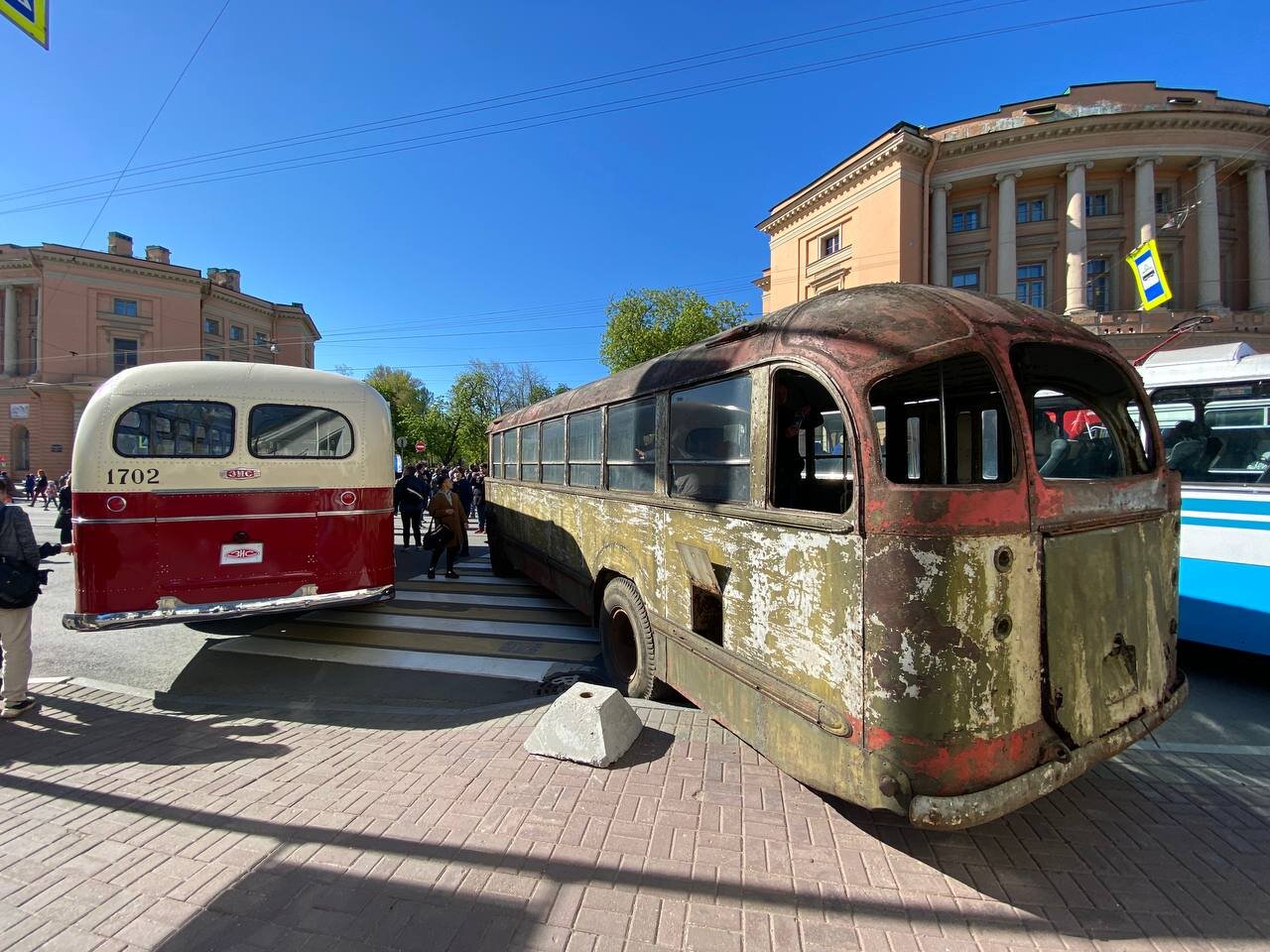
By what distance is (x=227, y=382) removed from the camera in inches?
215

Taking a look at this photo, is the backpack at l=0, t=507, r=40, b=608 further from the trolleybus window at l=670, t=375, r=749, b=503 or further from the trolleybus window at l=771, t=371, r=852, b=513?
the trolleybus window at l=771, t=371, r=852, b=513

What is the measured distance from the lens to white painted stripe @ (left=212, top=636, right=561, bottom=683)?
5480 mm

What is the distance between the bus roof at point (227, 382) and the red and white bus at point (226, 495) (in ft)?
0.04

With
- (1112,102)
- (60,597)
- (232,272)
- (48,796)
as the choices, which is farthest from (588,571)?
(232,272)

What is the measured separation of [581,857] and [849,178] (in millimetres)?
36234

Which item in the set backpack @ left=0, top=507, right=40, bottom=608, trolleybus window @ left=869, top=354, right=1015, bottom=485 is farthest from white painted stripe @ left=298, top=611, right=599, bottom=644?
trolleybus window @ left=869, top=354, right=1015, bottom=485

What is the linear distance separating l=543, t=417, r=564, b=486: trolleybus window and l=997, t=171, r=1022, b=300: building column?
3079 centimetres

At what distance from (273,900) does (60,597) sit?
8.81 metres

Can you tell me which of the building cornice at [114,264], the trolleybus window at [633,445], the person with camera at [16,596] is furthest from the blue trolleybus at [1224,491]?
the building cornice at [114,264]

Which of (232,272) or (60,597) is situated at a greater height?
(232,272)

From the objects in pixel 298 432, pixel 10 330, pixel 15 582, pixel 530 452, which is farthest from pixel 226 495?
pixel 10 330

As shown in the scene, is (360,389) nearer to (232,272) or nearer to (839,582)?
(839,582)

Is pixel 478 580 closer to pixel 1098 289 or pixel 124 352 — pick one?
pixel 1098 289

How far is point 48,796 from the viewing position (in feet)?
10.4
